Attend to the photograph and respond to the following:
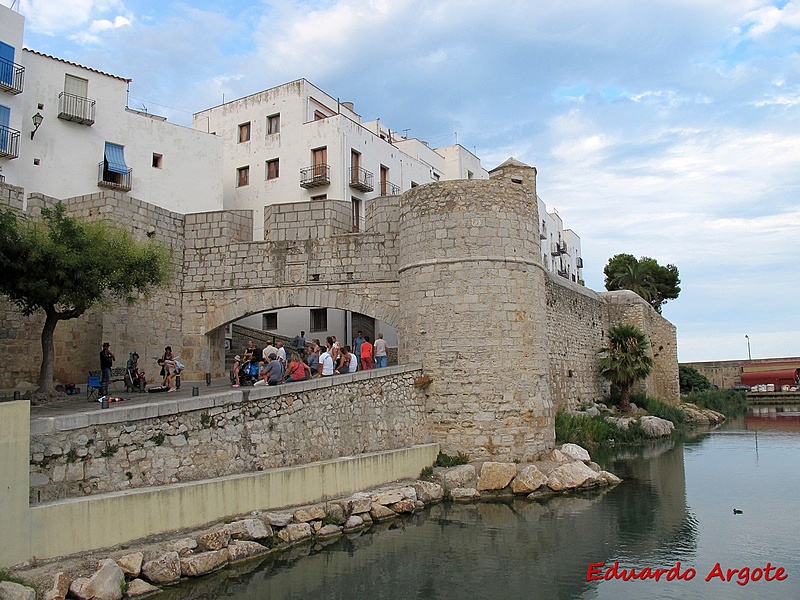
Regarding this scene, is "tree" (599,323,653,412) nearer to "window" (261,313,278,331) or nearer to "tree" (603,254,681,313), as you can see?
"window" (261,313,278,331)

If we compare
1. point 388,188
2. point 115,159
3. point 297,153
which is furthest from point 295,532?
point 388,188

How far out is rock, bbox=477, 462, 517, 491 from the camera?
12070 mm

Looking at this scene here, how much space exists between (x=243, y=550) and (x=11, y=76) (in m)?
16.1

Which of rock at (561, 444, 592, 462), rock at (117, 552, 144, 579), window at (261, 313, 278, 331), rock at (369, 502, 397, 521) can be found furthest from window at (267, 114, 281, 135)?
rock at (117, 552, 144, 579)

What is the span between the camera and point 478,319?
1275 cm

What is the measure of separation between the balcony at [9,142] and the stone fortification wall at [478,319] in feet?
39.2

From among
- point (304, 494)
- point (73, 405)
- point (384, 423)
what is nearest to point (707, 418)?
point (384, 423)

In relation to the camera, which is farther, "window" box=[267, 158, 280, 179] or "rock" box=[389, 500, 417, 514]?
"window" box=[267, 158, 280, 179]

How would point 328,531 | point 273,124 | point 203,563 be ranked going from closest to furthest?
1. point 203,563
2. point 328,531
3. point 273,124

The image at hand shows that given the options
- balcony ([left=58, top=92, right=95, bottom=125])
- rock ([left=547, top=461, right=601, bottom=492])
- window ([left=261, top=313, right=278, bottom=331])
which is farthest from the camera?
window ([left=261, top=313, right=278, bottom=331])

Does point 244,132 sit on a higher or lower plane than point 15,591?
higher

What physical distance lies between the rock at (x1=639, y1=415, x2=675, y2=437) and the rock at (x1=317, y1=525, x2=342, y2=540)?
1347 cm

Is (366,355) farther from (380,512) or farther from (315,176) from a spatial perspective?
(315,176)

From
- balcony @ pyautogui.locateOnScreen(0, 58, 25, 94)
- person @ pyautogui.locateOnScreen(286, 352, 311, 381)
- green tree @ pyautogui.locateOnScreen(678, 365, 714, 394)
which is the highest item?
balcony @ pyautogui.locateOnScreen(0, 58, 25, 94)
